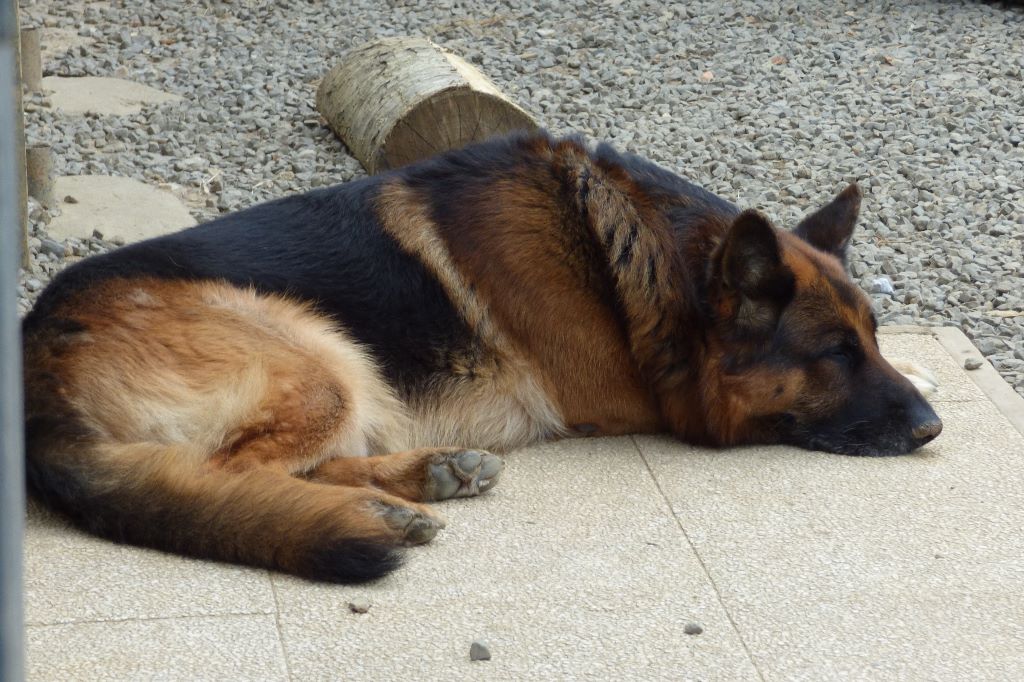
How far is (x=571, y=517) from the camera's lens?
411cm

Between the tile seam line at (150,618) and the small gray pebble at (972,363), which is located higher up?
the small gray pebble at (972,363)

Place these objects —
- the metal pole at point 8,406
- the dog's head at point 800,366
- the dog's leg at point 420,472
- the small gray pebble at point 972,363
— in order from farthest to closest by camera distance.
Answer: the small gray pebble at point 972,363
the dog's head at point 800,366
the dog's leg at point 420,472
the metal pole at point 8,406

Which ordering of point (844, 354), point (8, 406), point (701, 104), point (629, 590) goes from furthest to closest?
point (701, 104) → point (844, 354) → point (629, 590) → point (8, 406)

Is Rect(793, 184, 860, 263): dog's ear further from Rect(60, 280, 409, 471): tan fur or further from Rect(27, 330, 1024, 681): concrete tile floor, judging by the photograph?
Rect(60, 280, 409, 471): tan fur

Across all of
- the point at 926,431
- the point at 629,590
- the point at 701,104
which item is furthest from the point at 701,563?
the point at 701,104

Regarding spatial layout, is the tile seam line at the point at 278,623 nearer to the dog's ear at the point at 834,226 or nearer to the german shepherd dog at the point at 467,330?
the german shepherd dog at the point at 467,330

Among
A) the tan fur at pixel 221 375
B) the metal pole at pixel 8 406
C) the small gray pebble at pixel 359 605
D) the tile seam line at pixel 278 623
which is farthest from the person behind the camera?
the tan fur at pixel 221 375

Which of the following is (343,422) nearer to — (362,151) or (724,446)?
(724,446)

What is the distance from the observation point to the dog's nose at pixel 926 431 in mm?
4492

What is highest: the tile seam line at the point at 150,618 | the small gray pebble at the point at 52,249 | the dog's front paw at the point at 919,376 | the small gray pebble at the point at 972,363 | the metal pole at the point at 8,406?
the metal pole at the point at 8,406

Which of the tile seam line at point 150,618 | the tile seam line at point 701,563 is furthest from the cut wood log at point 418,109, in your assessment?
the tile seam line at point 150,618

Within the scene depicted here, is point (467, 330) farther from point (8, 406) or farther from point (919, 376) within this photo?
point (8, 406)

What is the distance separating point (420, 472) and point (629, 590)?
0.83m

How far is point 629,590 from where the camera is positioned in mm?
3660
